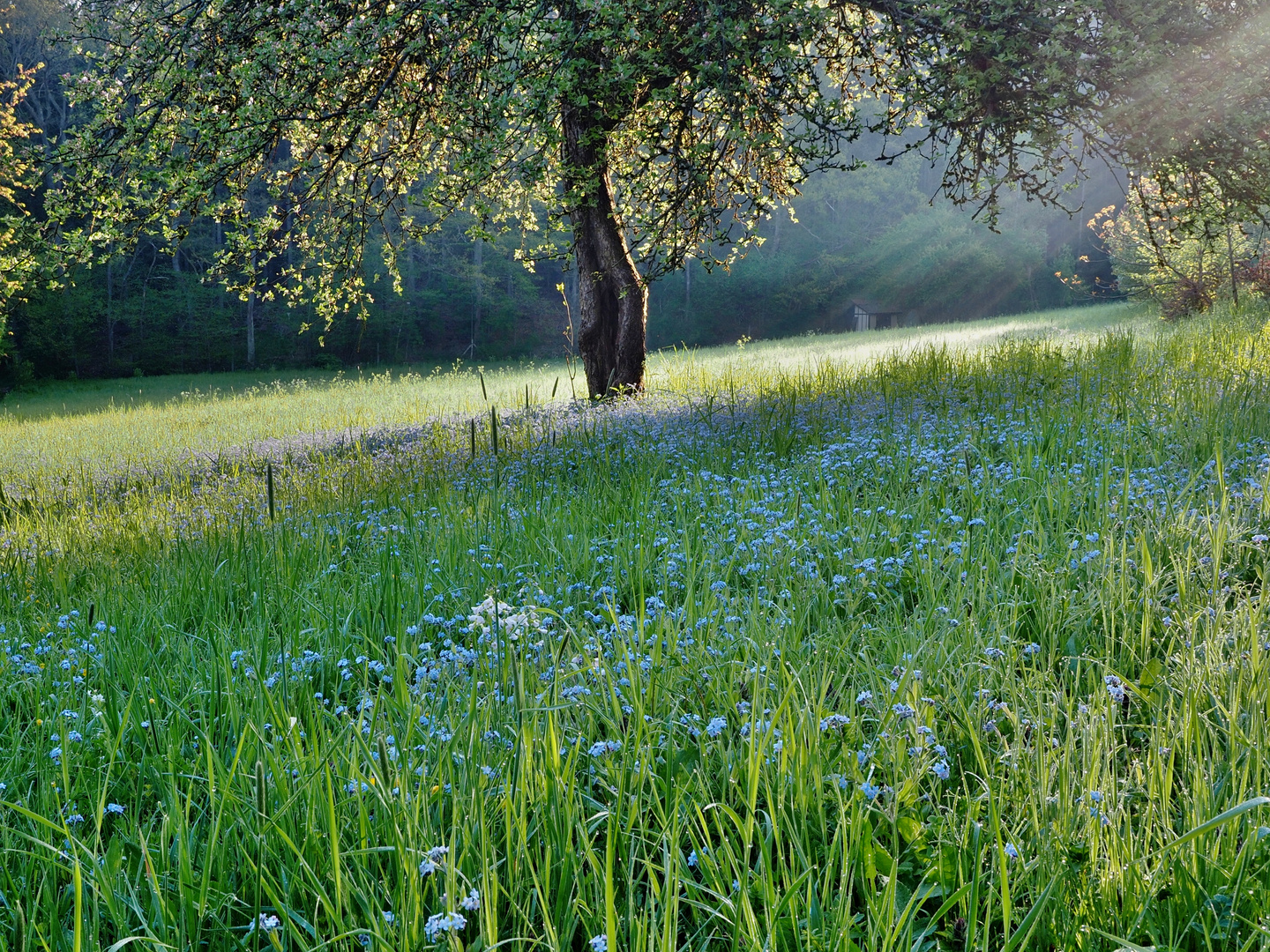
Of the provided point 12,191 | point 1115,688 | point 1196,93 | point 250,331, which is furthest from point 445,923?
point 250,331

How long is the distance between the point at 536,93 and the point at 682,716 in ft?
20.7

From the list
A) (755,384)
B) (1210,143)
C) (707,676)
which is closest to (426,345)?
(755,384)

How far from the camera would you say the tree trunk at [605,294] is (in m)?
10.7

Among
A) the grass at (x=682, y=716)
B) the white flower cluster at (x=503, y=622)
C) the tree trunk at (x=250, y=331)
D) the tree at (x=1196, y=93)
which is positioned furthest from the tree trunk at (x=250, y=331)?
the white flower cluster at (x=503, y=622)

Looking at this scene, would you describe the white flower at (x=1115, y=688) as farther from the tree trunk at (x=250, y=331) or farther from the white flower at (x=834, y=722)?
the tree trunk at (x=250, y=331)

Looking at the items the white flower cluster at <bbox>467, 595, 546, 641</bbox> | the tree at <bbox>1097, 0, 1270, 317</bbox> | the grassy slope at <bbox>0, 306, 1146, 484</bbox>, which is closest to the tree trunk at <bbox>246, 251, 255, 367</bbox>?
the grassy slope at <bbox>0, 306, 1146, 484</bbox>

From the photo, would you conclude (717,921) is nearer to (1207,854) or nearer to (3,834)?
(1207,854)

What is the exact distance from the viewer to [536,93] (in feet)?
23.4

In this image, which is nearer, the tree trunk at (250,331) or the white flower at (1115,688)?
the white flower at (1115,688)

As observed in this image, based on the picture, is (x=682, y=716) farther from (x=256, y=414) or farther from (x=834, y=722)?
(x=256, y=414)

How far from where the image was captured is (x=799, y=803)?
190 centimetres

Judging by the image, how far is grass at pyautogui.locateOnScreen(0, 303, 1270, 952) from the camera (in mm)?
1638

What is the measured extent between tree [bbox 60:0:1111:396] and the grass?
3.75 meters

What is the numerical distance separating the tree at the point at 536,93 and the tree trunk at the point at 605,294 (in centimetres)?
26
